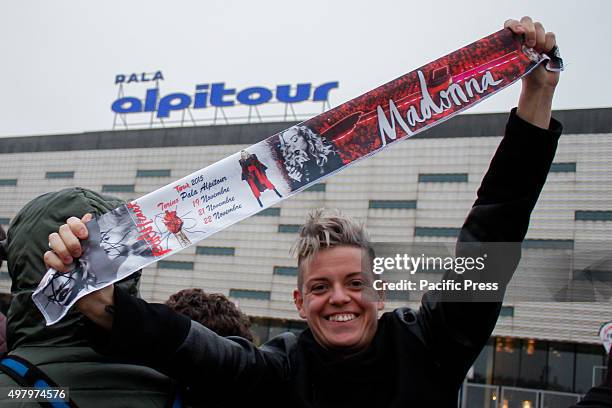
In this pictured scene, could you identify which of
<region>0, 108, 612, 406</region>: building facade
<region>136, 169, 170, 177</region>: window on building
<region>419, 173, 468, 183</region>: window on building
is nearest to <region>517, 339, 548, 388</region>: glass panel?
<region>0, 108, 612, 406</region>: building facade

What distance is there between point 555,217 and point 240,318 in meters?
31.5

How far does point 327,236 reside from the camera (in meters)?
1.99

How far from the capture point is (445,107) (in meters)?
2.30

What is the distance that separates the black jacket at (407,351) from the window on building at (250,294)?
3478 centimetres

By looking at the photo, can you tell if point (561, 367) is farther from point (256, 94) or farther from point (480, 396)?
point (256, 94)

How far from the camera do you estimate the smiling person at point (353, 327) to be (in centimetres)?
178

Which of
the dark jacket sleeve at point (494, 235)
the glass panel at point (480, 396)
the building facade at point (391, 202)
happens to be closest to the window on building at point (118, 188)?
the building facade at point (391, 202)

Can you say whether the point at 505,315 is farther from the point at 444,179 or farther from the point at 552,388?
the point at 444,179

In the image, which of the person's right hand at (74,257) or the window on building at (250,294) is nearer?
the person's right hand at (74,257)

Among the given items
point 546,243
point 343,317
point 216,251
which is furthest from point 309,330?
point 216,251

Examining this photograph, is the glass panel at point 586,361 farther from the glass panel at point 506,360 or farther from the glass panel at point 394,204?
the glass panel at point 394,204

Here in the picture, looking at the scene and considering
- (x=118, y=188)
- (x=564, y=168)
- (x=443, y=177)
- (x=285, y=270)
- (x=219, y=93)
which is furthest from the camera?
(x=219, y=93)

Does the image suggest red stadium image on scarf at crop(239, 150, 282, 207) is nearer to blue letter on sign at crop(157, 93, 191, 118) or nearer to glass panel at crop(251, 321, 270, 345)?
glass panel at crop(251, 321, 270, 345)

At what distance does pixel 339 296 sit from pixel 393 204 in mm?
33921
